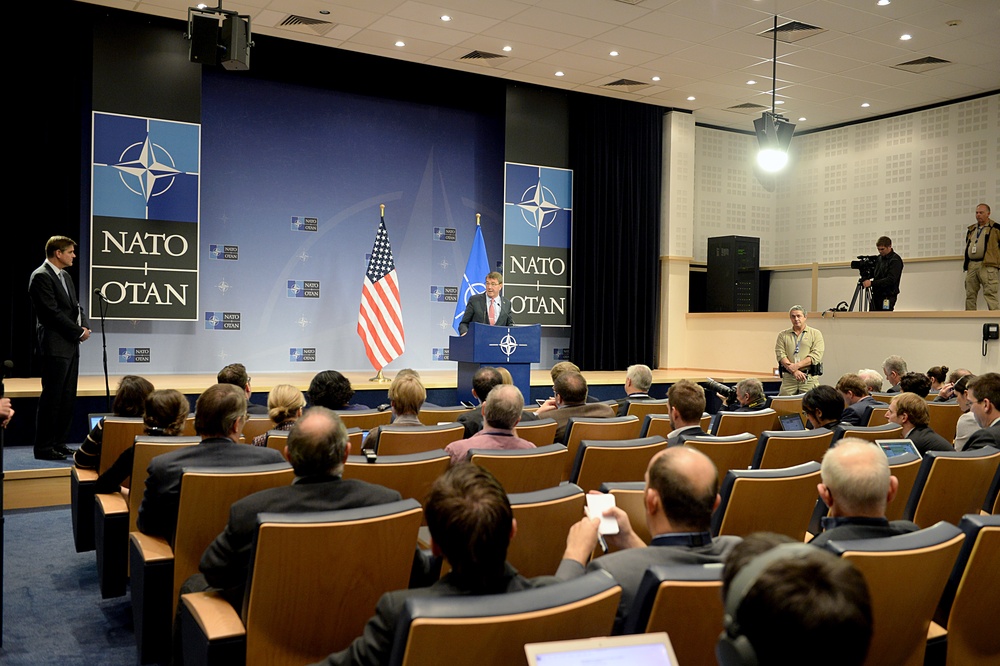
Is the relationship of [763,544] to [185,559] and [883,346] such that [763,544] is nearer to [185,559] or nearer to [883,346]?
[185,559]

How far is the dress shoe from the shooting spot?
19.0 ft

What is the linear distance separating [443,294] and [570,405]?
6271 millimetres

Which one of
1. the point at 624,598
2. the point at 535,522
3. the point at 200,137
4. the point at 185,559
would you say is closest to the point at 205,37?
the point at 200,137

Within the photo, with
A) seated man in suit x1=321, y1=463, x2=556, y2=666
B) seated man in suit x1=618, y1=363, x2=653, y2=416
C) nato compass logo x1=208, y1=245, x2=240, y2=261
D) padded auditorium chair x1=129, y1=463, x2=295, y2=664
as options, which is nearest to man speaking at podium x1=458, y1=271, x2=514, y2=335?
seated man in suit x1=618, y1=363, x2=653, y2=416

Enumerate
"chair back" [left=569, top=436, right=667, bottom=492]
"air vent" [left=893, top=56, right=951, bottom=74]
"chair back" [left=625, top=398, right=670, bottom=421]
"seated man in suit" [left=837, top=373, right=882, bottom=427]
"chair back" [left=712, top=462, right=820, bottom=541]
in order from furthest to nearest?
"air vent" [left=893, top=56, right=951, bottom=74]
"chair back" [left=625, top=398, right=670, bottom=421]
"seated man in suit" [left=837, top=373, right=882, bottom=427]
"chair back" [left=569, top=436, right=667, bottom=492]
"chair back" [left=712, top=462, right=820, bottom=541]

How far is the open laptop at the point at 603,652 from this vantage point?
4.04ft

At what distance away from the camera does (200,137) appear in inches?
347

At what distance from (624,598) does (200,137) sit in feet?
27.7

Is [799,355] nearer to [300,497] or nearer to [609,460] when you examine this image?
[609,460]

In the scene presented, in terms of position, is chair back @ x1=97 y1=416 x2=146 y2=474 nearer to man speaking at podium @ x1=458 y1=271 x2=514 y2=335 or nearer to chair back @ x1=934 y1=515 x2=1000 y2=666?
chair back @ x1=934 y1=515 x2=1000 y2=666

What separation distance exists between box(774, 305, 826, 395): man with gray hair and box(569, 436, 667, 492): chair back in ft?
16.9

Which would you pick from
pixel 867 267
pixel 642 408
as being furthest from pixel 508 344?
pixel 867 267

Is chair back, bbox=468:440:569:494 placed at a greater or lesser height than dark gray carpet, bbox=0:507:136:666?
greater

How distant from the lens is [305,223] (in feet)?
31.8
